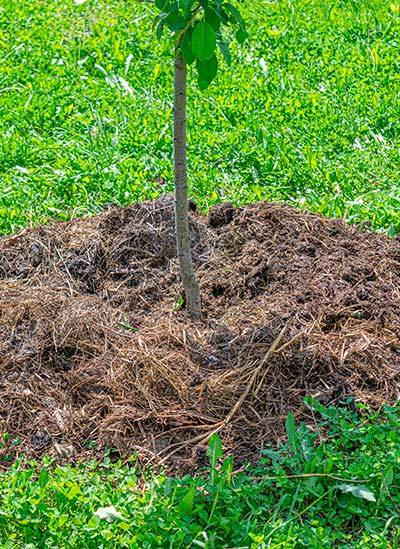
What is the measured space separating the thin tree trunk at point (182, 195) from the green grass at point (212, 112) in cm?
131

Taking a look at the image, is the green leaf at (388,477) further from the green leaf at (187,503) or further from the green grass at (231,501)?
the green leaf at (187,503)

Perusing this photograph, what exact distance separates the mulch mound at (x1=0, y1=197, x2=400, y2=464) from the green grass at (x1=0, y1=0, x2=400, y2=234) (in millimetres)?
593

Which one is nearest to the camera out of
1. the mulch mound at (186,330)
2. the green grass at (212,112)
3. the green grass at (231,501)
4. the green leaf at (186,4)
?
the green grass at (231,501)

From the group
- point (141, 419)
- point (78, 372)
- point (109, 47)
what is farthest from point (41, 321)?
point (109, 47)

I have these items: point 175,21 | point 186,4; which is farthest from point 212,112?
point 186,4

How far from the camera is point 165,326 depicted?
4812mm

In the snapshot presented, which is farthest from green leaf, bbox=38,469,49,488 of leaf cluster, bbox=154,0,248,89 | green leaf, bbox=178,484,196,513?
leaf cluster, bbox=154,0,248,89

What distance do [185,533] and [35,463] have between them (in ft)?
2.56

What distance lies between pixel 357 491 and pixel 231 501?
47 centimetres

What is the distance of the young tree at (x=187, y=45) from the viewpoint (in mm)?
3984

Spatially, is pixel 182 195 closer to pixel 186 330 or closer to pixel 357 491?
pixel 186 330

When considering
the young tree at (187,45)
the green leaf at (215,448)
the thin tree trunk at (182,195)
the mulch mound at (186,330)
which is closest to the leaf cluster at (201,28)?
the young tree at (187,45)

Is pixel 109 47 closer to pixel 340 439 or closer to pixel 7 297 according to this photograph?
pixel 7 297

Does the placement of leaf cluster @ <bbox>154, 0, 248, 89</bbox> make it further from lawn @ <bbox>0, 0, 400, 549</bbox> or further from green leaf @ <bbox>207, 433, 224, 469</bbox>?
green leaf @ <bbox>207, 433, 224, 469</bbox>
